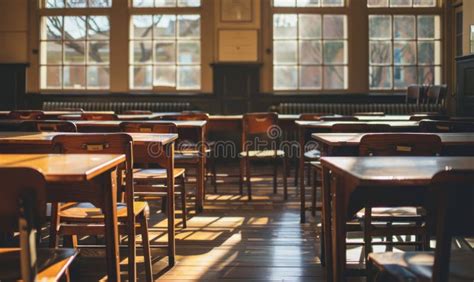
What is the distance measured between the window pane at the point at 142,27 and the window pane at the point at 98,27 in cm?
44

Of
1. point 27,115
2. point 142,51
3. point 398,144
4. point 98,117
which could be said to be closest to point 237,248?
point 398,144

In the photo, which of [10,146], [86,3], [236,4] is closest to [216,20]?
[236,4]

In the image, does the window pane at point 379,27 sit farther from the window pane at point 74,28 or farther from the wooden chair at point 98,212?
the wooden chair at point 98,212

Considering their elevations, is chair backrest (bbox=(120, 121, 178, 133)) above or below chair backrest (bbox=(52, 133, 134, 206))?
above

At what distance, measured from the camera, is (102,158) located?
201 cm

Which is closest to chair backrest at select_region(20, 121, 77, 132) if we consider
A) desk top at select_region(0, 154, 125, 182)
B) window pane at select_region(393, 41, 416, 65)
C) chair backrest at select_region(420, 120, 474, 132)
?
desk top at select_region(0, 154, 125, 182)

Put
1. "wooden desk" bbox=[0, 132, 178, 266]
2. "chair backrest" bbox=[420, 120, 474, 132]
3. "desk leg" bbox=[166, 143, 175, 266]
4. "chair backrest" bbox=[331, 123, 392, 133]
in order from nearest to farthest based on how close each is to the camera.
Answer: "wooden desk" bbox=[0, 132, 178, 266] < "desk leg" bbox=[166, 143, 175, 266] < "chair backrest" bbox=[331, 123, 392, 133] < "chair backrest" bbox=[420, 120, 474, 132]

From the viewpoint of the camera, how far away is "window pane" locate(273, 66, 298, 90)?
8664 mm

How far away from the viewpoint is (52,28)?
8922mm

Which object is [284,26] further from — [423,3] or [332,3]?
[423,3]

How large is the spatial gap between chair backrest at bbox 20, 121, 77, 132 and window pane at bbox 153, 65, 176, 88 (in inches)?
189

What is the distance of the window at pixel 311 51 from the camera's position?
866 cm

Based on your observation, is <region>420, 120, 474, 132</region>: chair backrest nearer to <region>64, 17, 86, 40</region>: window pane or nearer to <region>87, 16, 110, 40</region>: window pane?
<region>87, 16, 110, 40</region>: window pane

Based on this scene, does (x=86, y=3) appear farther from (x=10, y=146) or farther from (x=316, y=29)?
(x=10, y=146)
